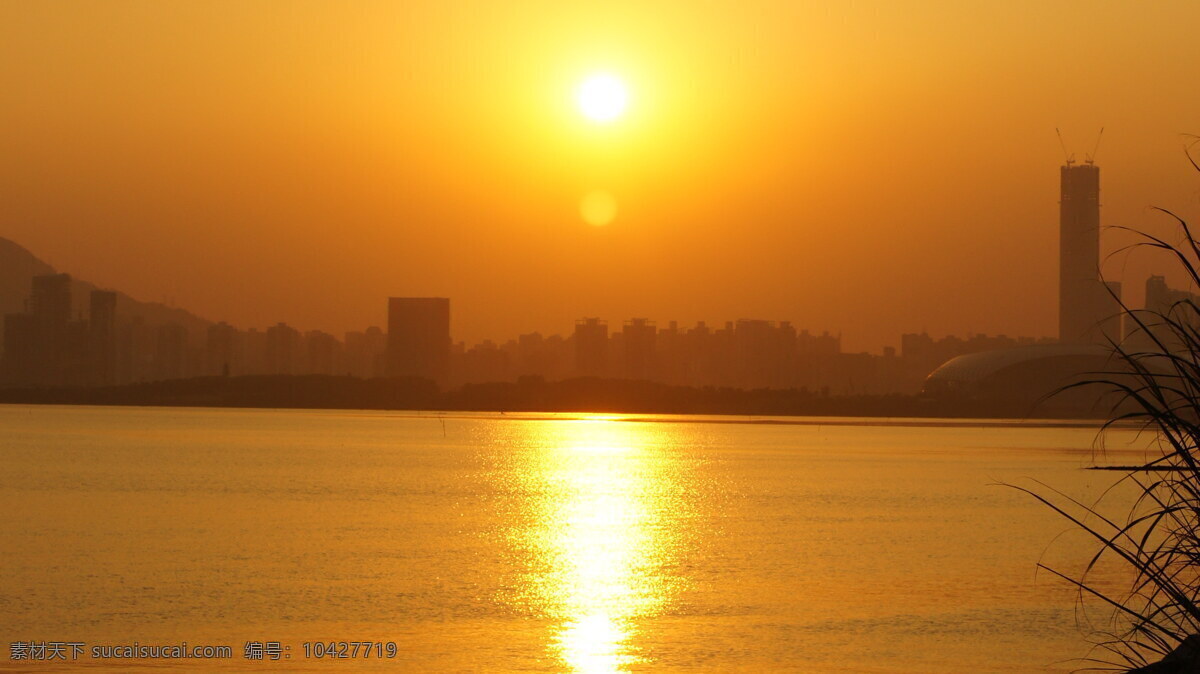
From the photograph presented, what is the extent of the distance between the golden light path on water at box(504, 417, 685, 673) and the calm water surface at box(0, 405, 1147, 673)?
0.42 feet

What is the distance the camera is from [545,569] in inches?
1379

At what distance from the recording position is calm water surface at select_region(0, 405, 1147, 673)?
2281cm

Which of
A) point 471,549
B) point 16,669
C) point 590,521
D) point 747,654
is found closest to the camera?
point 16,669

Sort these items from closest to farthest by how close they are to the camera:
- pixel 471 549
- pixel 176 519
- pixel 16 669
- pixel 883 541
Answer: pixel 16 669, pixel 471 549, pixel 883 541, pixel 176 519

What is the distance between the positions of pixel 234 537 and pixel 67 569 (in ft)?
31.3

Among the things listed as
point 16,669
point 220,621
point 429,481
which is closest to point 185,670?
point 16,669

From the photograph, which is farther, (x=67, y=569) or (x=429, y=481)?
(x=429, y=481)

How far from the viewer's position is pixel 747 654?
22297 mm

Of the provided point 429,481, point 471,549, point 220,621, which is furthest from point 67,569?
point 429,481

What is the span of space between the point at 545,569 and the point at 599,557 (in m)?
3.25

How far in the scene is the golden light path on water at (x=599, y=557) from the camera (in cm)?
2352

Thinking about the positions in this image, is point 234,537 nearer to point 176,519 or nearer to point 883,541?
point 176,519

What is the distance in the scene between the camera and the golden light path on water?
2352 centimetres

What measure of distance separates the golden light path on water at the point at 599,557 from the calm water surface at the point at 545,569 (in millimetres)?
127
